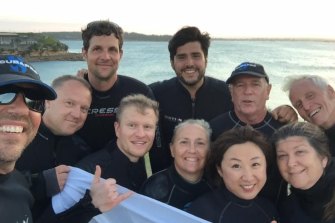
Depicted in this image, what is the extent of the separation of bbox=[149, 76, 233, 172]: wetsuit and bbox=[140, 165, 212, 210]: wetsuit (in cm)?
167

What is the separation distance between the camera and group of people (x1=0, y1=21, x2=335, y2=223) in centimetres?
259

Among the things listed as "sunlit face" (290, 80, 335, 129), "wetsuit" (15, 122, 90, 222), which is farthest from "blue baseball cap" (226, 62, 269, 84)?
"wetsuit" (15, 122, 90, 222)

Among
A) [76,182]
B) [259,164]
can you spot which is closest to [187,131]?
[259,164]

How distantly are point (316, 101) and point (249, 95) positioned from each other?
76 centimetres

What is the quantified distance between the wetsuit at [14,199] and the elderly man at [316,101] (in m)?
3.15

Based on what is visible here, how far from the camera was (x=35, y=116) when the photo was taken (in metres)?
2.64

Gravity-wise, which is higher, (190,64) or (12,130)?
(190,64)

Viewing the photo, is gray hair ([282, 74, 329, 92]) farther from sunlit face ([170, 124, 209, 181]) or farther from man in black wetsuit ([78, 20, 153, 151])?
man in black wetsuit ([78, 20, 153, 151])

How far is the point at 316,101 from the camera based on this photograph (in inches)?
176

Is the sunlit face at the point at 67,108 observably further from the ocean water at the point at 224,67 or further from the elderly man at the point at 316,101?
the ocean water at the point at 224,67

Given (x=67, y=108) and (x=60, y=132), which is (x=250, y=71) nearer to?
(x=67, y=108)

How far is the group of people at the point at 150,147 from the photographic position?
8.51 ft

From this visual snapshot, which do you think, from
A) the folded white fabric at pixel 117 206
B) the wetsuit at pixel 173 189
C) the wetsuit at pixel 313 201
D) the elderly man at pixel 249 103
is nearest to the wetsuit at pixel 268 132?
the elderly man at pixel 249 103

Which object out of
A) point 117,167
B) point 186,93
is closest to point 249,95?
point 186,93
